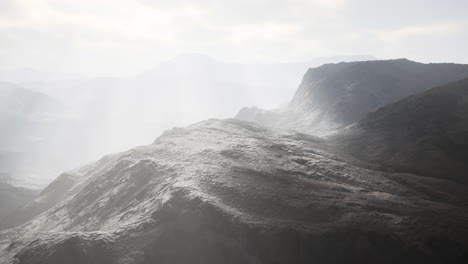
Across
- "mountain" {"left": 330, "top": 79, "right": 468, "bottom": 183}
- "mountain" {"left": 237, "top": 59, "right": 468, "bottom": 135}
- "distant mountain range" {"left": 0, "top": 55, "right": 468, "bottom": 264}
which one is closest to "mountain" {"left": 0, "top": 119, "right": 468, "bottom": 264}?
"distant mountain range" {"left": 0, "top": 55, "right": 468, "bottom": 264}

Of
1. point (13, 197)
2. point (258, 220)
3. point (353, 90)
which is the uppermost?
point (353, 90)

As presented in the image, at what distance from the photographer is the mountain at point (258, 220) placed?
20016mm

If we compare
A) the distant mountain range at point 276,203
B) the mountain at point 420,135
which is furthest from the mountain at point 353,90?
the distant mountain range at point 276,203

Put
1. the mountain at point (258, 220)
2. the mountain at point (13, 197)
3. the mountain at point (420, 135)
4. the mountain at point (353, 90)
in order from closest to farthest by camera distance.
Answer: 1. the mountain at point (258, 220)
2. the mountain at point (420, 135)
3. the mountain at point (13, 197)
4. the mountain at point (353, 90)

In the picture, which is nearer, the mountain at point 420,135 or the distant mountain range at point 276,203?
the distant mountain range at point 276,203

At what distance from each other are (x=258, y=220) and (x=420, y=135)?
117ft

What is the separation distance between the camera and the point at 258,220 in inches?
856

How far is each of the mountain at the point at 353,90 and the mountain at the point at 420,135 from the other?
2476 cm

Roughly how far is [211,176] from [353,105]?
72263mm

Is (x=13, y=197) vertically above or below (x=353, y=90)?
below

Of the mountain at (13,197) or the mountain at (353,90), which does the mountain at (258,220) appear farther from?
the mountain at (13,197)

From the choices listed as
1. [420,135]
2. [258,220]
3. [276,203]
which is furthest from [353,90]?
[258,220]

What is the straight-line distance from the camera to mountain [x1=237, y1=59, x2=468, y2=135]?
292ft

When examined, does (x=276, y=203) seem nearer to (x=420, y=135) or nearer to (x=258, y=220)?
(x=258, y=220)
